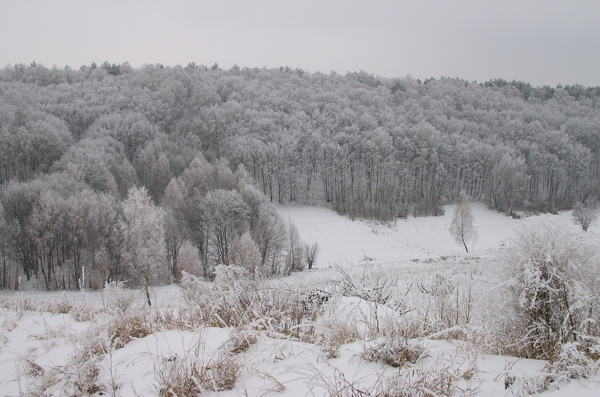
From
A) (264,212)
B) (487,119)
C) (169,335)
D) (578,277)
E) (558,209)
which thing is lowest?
(558,209)

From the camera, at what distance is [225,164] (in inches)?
2158

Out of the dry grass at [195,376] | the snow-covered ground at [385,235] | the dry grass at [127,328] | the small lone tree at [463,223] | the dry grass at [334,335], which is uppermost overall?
the dry grass at [195,376]

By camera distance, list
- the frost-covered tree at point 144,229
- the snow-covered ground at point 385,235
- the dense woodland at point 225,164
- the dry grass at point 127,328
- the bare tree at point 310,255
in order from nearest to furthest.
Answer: the dry grass at point 127,328, the frost-covered tree at point 144,229, the dense woodland at point 225,164, the bare tree at point 310,255, the snow-covered ground at point 385,235

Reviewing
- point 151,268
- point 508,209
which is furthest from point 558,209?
point 151,268

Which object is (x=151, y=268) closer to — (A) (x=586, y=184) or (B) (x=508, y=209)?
(B) (x=508, y=209)

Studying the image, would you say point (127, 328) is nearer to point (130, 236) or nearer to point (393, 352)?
point (393, 352)

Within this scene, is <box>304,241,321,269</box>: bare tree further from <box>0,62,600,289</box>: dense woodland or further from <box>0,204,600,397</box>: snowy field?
<box>0,204,600,397</box>: snowy field

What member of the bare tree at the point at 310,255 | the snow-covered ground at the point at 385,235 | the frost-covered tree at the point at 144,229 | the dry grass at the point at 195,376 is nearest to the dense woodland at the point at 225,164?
the frost-covered tree at the point at 144,229

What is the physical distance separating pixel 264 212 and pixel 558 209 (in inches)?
2304

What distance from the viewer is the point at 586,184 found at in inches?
2899

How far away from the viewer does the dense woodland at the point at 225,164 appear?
3241 cm

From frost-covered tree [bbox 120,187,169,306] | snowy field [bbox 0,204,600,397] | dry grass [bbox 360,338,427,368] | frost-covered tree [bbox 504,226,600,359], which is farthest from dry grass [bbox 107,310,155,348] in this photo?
frost-covered tree [bbox 120,187,169,306]

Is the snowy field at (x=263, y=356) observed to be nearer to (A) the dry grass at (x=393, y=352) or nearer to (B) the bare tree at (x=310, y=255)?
(A) the dry grass at (x=393, y=352)

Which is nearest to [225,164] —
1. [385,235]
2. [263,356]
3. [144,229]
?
[385,235]
